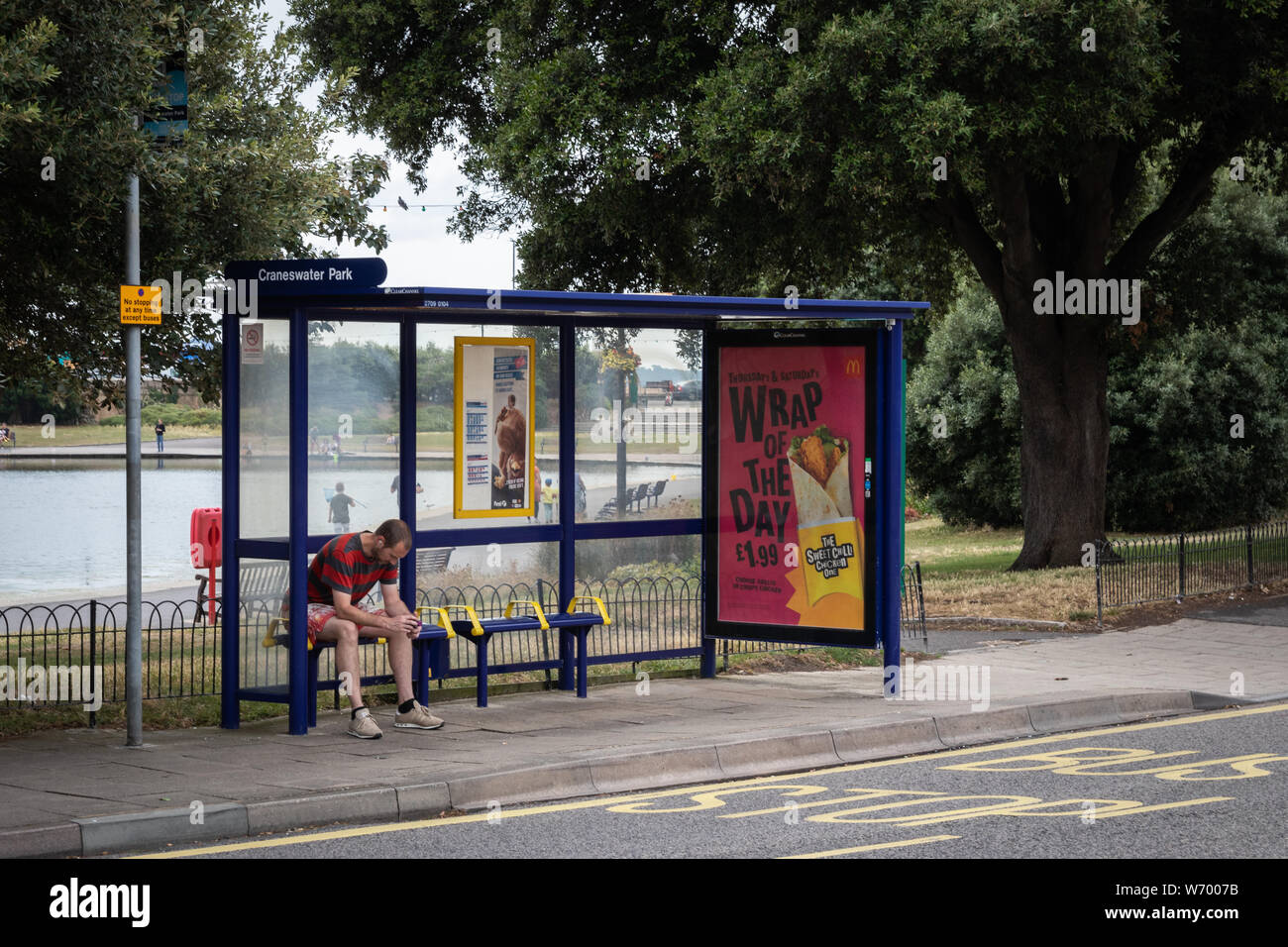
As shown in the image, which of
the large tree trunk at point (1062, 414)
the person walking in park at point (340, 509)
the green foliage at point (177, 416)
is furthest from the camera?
the green foliage at point (177, 416)

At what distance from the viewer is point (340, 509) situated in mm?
10625

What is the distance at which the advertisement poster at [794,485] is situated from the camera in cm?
1154

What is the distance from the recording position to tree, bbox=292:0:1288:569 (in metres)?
16.5

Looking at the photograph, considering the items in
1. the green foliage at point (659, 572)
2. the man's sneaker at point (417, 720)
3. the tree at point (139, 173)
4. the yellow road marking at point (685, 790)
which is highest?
the tree at point (139, 173)

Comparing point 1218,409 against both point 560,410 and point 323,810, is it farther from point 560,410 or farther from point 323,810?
point 323,810

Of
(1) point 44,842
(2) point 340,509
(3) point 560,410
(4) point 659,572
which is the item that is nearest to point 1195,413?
(4) point 659,572

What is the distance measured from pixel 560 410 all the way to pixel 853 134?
22.0ft

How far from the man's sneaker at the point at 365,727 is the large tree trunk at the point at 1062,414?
1416 centimetres

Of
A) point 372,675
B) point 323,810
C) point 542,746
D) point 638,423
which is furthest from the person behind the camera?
point 638,423

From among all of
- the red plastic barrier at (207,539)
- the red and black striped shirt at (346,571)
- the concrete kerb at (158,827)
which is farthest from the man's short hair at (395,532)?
the red plastic barrier at (207,539)

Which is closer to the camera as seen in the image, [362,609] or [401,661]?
[401,661]

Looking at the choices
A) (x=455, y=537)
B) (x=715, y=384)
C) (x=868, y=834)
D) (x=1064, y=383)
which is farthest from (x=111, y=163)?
(x=1064, y=383)

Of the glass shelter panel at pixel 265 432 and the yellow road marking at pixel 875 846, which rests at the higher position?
the glass shelter panel at pixel 265 432

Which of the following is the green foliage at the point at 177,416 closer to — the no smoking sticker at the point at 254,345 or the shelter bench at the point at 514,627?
the shelter bench at the point at 514,627
